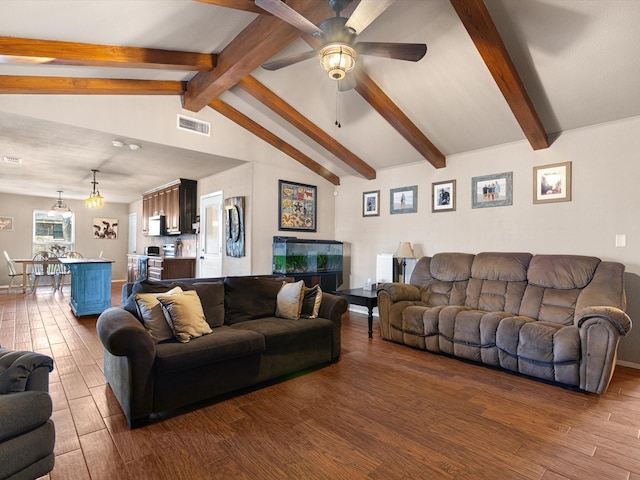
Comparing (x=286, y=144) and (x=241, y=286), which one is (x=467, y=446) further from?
(x=286, y=144)

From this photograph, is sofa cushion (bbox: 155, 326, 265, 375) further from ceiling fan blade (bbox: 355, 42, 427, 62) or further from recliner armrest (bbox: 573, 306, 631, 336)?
recliner armrest (bbox: 573, 306, 631, 336)

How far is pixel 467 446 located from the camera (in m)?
1.94

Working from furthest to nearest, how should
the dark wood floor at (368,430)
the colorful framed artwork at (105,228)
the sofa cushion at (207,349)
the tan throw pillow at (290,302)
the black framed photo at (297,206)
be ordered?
1. the colorful framed artwork at (105,228)
2. the black framed photo at (297,206)
3. the tan throw pillow at (290,302)
4. the sofa cushion at (207,349)
5. the dark wood floor at (368,430)

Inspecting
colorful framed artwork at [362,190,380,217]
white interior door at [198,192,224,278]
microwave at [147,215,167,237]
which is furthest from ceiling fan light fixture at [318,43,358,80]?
microwave at [147,215,167,237]

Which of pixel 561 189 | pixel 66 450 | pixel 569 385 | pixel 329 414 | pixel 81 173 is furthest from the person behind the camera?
pixel 81 173

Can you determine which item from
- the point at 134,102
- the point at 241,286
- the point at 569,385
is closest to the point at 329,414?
the point at 241,286

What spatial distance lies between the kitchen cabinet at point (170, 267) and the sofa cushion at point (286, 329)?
352cm

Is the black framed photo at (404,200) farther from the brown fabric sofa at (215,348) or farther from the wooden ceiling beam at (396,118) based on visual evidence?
the brown fabric sofa at (215,348)

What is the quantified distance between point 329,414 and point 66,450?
1.56 meters

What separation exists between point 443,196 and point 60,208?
8.45m

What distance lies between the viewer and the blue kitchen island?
5020 millimetres

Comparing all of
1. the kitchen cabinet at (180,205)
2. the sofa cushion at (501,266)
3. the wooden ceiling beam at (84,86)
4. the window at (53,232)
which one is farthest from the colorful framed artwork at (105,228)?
the sofa cushion at (501,266)

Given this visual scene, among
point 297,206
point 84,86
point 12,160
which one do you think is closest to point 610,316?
point 297,206

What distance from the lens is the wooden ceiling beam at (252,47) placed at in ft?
8.18
